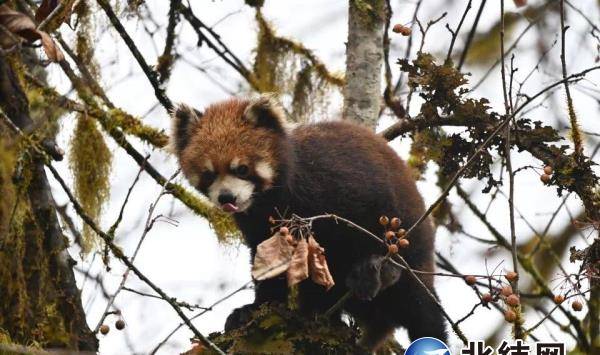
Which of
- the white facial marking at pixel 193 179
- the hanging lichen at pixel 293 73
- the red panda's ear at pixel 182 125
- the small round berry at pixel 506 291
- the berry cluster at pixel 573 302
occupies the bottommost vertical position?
the small round berry at pixel 506 291

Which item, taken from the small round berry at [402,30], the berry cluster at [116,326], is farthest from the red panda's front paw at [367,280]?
the berry cluster at [116,326]

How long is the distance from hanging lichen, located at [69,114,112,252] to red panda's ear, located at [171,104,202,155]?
3.97ft

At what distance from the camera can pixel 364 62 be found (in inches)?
269

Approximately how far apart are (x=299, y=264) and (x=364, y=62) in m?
2.68

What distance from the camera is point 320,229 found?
595cm

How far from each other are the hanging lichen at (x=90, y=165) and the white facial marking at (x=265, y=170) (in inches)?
73.6

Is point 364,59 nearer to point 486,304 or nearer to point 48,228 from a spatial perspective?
point 48,228

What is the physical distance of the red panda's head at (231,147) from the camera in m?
5.74

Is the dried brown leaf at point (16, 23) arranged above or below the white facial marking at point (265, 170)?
below

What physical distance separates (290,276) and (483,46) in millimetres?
4635

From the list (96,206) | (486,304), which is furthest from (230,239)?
(486,304)

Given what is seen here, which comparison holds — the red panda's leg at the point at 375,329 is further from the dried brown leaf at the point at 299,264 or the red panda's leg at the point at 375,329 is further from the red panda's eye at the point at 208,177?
the dried brown leaf at the point at 299,264

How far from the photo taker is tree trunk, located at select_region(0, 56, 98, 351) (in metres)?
4.81

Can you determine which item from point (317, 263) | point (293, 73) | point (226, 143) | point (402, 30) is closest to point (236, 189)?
point (226, 143)
